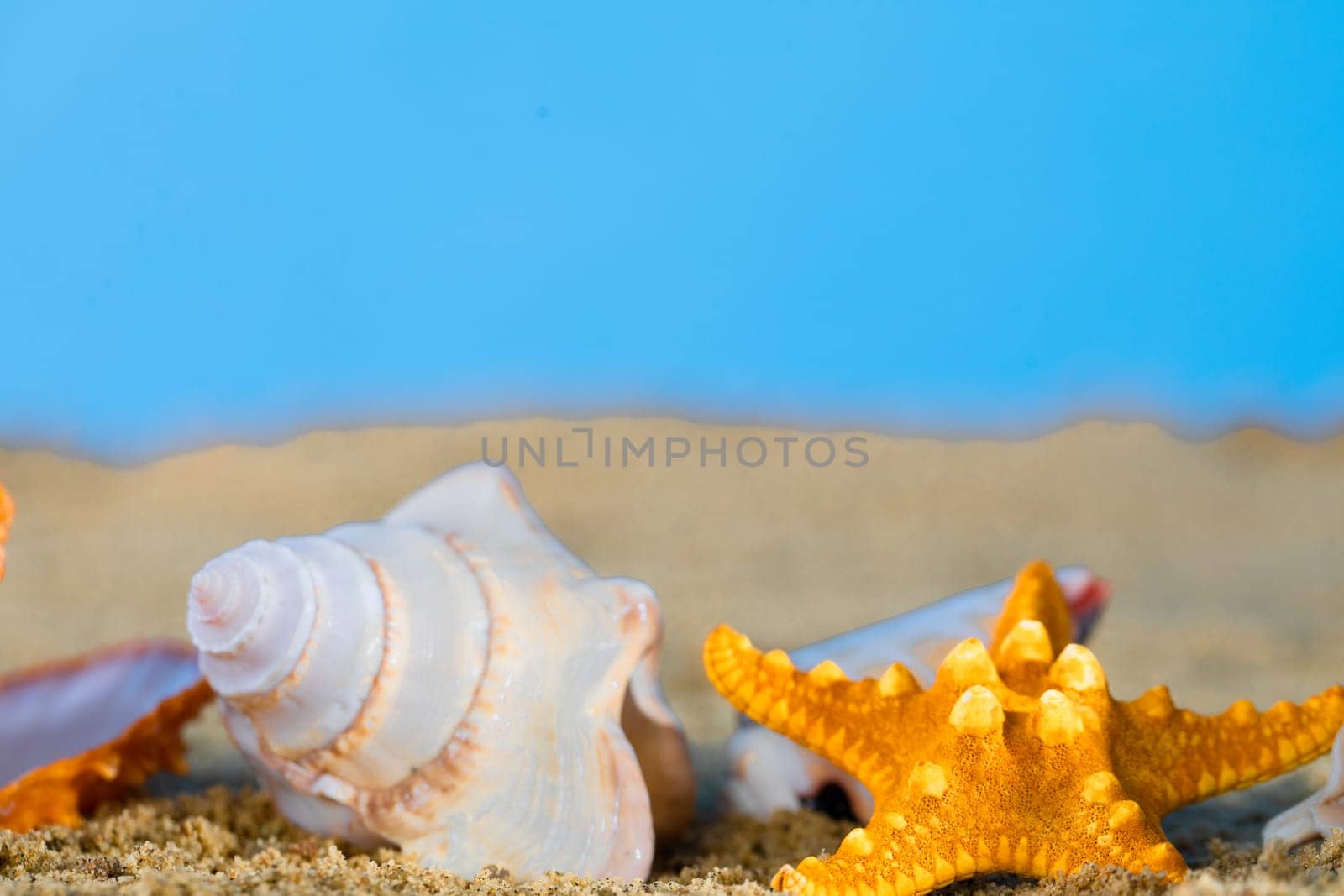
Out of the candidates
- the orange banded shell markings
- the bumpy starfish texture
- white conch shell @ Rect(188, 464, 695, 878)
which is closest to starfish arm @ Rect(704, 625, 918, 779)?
the bumpy starfish texture

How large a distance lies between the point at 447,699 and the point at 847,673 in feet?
1.85

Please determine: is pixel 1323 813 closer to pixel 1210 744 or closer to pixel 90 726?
pixel 1210 744

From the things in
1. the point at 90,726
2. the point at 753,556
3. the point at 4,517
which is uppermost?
the point at 4,517

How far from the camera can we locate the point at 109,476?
5.17 meters

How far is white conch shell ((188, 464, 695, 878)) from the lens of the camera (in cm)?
133

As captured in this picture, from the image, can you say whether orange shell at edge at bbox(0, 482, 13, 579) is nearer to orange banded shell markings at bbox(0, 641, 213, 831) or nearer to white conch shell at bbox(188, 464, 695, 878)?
white conch shell at bbox(188, 464, 695, 878)

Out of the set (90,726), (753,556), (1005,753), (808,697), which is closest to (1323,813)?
(1005,753)

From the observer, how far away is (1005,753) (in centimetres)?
112

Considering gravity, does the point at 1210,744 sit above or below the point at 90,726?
above

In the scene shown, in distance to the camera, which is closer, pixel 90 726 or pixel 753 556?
pixel 90 726

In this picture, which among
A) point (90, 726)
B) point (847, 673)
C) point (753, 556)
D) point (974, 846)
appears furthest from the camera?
point (753, 556)

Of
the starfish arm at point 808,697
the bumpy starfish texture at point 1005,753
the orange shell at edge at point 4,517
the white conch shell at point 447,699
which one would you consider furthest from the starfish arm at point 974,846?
the orange shell at edge at point 4,517

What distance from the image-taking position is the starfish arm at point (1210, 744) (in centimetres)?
121

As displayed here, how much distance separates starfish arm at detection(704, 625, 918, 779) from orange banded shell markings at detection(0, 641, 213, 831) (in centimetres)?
76
